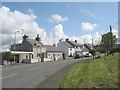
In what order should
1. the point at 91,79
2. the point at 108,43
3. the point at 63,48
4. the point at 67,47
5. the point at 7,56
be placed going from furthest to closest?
the point at 63,48, the point at 67,47, the point at 108,43, the point at 7,56, the point at 91,79

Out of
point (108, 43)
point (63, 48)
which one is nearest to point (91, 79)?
point (108, 43)

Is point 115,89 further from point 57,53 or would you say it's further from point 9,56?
point 57,53

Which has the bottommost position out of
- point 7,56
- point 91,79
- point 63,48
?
point 91,79

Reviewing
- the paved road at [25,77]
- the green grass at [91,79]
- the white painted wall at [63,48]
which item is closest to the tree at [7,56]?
the paved road at [25,77]

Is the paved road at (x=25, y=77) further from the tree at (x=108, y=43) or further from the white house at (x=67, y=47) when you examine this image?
A: the white house at (x=67, y=47)

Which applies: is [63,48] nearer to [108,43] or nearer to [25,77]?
[108,43]

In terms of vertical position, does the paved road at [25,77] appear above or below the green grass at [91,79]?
below

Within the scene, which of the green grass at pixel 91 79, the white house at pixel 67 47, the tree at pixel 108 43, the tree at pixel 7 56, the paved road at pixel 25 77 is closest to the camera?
the green grass at pixel 91 79

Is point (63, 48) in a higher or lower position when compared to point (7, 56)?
higher

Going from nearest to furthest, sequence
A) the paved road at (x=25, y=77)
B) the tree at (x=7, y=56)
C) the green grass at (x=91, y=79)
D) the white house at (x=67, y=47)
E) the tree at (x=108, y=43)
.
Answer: the green grass at (x=91, y=79) → the paved road at (x=25, y=77) → the tree at (x=7, y=56) → the tree at (x=108, y=43) → the white house at (x=67, y=47)

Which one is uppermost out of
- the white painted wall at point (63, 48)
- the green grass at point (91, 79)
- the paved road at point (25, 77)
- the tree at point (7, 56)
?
the white painted wall at point (63, 48)

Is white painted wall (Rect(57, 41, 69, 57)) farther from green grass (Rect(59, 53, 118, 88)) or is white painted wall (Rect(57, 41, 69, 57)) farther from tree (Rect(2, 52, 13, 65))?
green grass (Rect(59, 53, 118, 88))

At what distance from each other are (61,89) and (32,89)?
173cm

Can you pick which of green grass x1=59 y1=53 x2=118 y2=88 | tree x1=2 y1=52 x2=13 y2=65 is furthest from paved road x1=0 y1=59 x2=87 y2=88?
tree x1=2 y1=52 x2=13 y2=65
